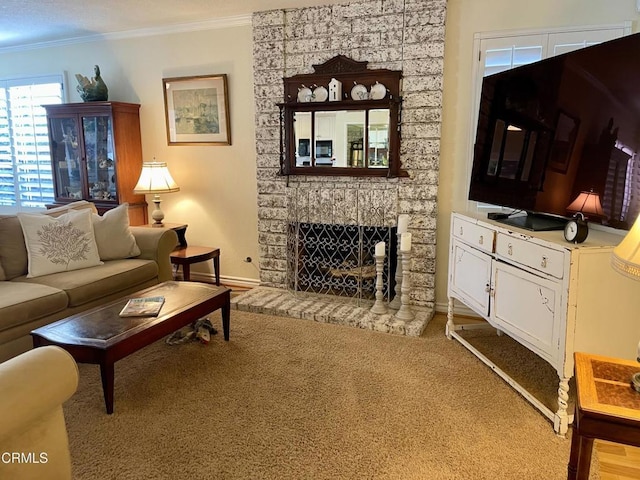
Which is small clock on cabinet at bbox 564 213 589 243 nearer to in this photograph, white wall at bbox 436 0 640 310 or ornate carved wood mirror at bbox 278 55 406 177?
white wall at bbox 436 0 640 310

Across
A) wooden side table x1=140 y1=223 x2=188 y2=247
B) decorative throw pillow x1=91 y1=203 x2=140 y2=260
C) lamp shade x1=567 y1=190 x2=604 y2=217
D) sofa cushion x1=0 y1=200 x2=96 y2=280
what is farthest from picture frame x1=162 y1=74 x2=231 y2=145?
lamp shade x1=567 y1=190 x2=604 y2=217

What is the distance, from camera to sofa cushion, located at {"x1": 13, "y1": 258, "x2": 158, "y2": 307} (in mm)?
3090

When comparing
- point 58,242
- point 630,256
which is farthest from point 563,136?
point 58,242

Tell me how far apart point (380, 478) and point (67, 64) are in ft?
17.6

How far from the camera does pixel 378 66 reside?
3.78 metres

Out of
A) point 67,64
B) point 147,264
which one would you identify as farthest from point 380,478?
point 67,64

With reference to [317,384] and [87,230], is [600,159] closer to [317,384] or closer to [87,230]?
[317,384]

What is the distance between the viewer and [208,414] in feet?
7.80

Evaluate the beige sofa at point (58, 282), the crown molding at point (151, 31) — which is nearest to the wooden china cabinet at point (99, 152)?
the crown molding at point (151, 31)

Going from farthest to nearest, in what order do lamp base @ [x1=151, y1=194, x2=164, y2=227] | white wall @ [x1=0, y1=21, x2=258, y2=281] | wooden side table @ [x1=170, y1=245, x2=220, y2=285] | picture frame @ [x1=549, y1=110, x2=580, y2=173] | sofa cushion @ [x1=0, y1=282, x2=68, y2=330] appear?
lamp base @ [x1=151, y1=194, x2=164, y2=227], white wall @ [x1=0, y1=21, x2=258, y2=281], wooden side table @ [x1=170, y1=245, x2=220, y2=285], sofa cushion @ [x1=0, y1=282, x2=68, y2=330], picture frame @ [x1=549, y1=110, x2=580, y2=173]

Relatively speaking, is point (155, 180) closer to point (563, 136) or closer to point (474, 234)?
point (474, 234)

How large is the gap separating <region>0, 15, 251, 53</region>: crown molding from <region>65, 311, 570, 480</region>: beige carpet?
9.68 feet

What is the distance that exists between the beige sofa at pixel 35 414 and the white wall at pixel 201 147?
10.3ft

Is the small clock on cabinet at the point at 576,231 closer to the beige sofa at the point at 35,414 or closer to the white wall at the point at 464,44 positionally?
the white wall at the point at 464,44
